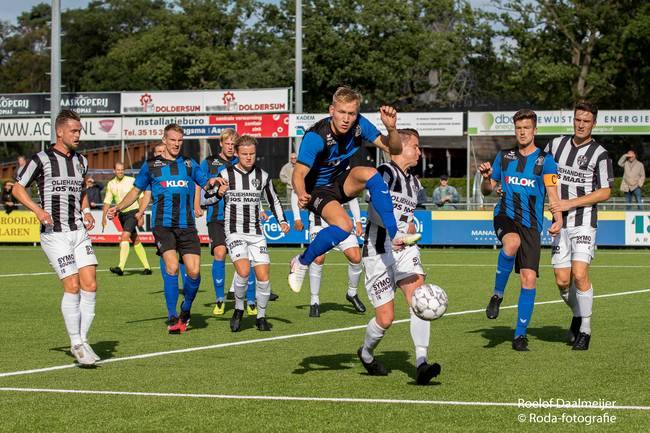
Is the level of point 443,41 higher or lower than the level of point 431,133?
higher

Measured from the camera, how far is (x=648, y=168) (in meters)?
46.7

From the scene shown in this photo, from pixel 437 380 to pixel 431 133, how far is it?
88.7 ft

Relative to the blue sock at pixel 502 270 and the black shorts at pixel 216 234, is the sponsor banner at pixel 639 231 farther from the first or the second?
the blue sock at pixel 502 270

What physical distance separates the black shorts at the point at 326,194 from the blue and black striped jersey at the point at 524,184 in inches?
84.4

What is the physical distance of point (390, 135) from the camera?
28.9 feet

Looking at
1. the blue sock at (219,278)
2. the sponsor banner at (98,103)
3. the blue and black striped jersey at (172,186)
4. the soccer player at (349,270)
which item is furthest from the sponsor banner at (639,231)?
the sponsor banner at (98,103)

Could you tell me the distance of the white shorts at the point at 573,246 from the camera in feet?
34.1

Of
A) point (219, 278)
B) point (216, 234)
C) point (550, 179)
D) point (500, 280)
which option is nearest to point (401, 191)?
point (550, 179)

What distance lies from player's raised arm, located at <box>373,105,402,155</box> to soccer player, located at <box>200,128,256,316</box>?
13.8 feet

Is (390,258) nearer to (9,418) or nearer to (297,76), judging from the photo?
(9,418)

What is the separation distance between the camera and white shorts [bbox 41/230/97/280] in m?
9.65

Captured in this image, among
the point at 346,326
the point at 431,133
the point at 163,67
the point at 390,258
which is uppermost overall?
the point at 163,67

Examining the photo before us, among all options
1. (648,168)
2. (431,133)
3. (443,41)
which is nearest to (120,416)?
(431,133)

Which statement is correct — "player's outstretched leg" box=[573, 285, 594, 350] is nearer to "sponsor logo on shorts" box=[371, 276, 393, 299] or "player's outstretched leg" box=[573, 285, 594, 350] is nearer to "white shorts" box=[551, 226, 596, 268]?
"white shorts" box=[551, 226, 596, 268]
